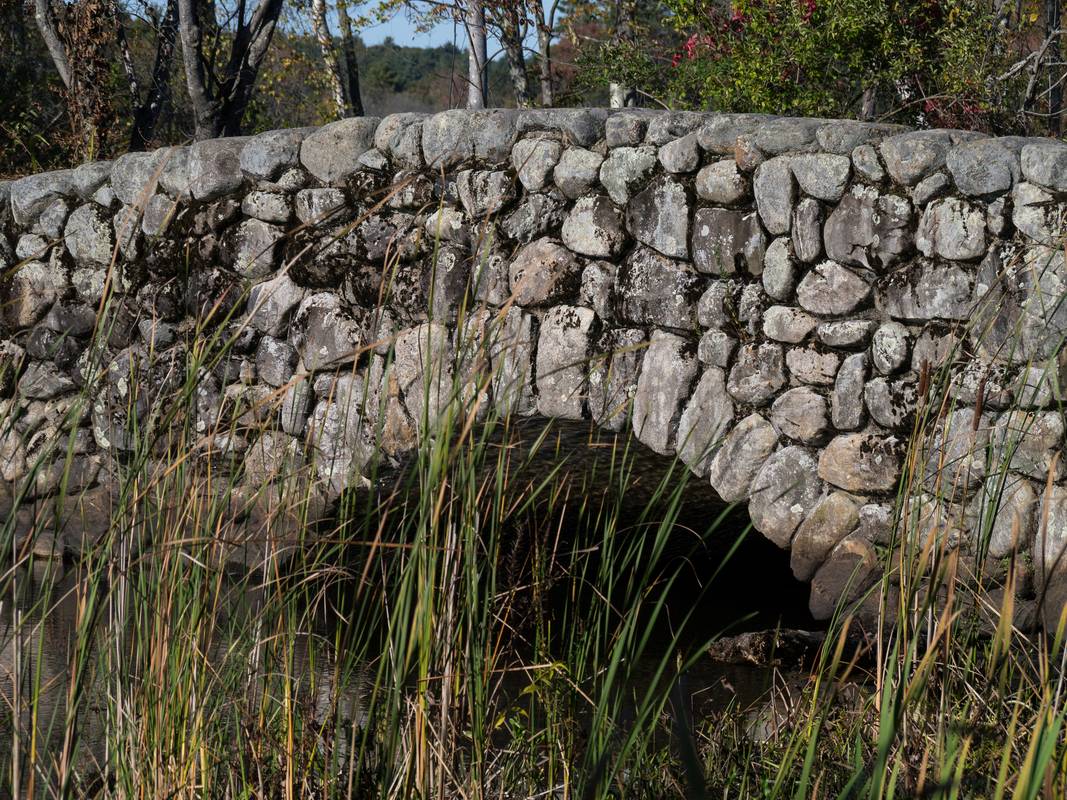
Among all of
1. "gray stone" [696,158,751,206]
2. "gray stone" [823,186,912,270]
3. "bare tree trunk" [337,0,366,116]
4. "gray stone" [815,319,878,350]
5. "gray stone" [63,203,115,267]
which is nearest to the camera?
"gray stone" [823,186,912,270]

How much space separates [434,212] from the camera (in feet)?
13.7

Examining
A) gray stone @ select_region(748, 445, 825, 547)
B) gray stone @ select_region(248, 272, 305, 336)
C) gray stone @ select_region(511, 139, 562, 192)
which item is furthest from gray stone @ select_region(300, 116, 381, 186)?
gray stone @ select_region(748, 445, 825, 547)

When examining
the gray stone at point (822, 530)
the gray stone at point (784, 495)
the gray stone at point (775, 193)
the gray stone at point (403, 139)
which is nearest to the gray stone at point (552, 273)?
the gray stone at point (403, 139)

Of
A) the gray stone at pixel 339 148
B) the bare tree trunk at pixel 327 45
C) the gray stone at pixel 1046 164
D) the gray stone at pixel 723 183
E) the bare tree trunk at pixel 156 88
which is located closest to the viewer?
the gray stone at pixel 1046 164

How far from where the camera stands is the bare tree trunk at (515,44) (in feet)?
25.8

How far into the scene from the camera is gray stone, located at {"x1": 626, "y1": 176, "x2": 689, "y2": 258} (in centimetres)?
383

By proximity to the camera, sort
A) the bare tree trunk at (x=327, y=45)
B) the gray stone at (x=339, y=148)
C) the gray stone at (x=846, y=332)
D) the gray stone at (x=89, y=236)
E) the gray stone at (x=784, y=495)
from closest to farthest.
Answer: the gray stone at (x=846, y=332), the gray stone at (x=784, y=495), the gray stone at (x=339, y=148), the gray stone at (x=89, y=236), the bare tree trunk at (x=327, y=45)

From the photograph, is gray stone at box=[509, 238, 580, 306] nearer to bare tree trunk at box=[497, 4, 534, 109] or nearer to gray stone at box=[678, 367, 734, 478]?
gray stone at box=[678, 367, 734, 478]

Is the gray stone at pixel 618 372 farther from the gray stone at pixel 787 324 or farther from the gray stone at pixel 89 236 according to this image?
the gray stone at pixel 89 236

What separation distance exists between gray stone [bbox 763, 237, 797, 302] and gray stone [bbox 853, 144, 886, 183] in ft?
1.01

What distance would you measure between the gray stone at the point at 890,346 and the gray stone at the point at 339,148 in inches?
77.4

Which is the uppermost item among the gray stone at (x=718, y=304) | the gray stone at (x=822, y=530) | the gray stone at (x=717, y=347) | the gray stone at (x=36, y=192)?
the gray stone at (x=36, y=192)

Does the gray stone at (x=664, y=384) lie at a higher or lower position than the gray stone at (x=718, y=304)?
lower

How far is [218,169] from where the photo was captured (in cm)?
449
